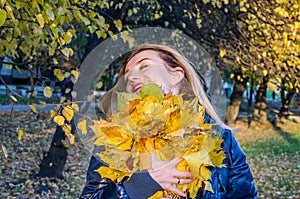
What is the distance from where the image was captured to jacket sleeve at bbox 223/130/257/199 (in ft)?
6.55

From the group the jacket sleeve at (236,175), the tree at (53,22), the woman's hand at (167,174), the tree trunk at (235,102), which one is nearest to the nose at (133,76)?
the woman's hand at (167,174)

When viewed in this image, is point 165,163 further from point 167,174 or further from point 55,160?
point 55,160

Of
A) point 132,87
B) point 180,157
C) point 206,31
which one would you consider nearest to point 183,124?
point 180,157

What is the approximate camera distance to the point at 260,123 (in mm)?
24250

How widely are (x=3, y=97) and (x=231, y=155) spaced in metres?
22.4

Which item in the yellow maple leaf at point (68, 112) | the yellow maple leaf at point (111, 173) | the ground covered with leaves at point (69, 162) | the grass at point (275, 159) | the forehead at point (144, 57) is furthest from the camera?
→ the grass at point (275, 159)

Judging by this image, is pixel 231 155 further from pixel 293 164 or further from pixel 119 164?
pixel 293 164

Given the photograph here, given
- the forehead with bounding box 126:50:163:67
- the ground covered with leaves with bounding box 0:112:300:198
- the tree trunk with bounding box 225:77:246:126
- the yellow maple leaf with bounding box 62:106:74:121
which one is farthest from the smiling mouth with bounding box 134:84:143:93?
the tree trunk with bounding box 225:77:246:126

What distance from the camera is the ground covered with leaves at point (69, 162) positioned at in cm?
861

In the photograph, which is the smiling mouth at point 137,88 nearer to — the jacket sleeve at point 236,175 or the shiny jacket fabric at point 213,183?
the shiny jacket fabric at point 213,183

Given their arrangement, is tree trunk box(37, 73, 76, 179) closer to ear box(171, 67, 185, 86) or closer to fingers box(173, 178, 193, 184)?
ear box(171, 67, 185, 86)

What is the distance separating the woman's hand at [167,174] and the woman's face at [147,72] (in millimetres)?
279

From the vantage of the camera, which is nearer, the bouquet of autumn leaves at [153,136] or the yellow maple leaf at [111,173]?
the bouquet of autumn leaves at [153,136]

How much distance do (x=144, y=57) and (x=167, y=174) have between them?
0.49 m
